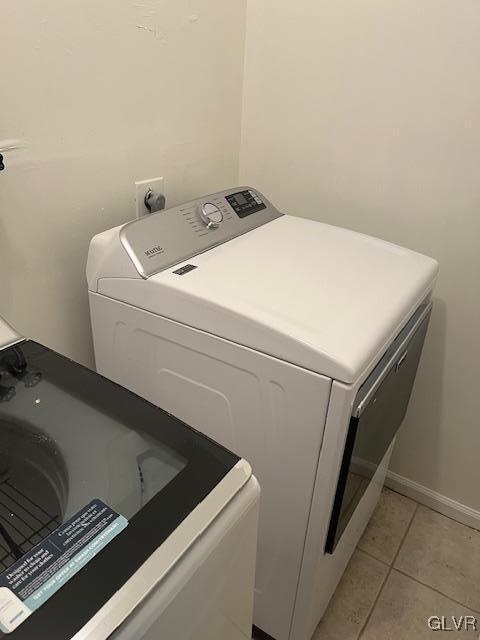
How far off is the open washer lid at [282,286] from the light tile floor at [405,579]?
89cm

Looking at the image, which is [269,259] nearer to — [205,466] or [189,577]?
[205,466]

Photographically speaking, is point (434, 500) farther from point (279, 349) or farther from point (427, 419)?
point (279, 349)

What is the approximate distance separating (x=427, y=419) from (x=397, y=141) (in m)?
0.85

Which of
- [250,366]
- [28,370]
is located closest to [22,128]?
[28,370]

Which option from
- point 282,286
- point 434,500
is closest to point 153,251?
point 282,286

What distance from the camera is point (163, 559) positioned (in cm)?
52

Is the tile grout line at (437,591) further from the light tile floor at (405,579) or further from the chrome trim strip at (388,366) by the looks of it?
the chrome trim strip at (388,366)

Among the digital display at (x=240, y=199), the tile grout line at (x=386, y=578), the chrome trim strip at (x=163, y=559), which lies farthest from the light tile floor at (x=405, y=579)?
the digital display at (x=240, y=199)

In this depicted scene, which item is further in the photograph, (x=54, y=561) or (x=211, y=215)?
(x=211, y=215)

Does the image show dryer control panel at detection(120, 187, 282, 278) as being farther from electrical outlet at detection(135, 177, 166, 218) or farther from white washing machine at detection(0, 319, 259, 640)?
white washing machine at detection(0, 319, 259, 640)

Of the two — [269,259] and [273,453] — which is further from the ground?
[269,259]

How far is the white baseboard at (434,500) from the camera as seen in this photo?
1.65m

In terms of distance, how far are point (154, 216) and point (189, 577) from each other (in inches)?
30.3

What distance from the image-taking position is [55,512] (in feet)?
1.90
